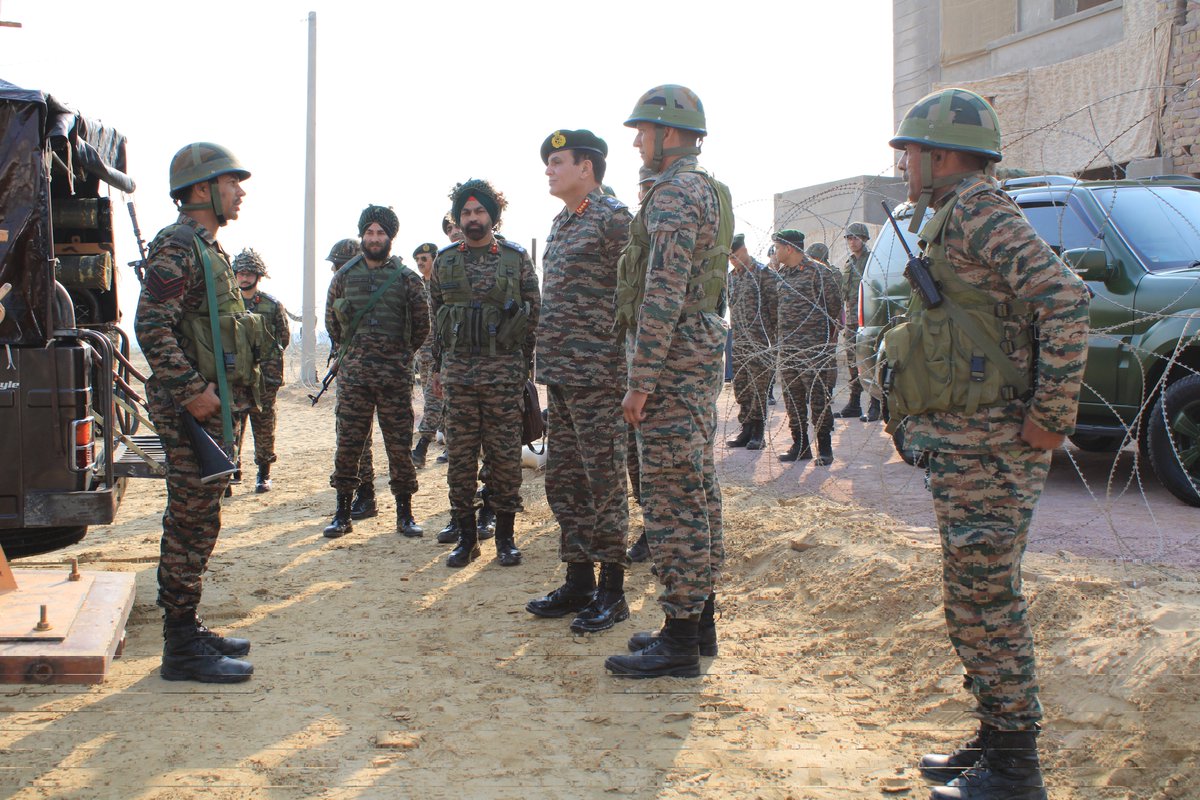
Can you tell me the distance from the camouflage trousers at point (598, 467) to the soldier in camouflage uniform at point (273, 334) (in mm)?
4117

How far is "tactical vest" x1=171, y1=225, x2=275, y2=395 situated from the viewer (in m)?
3.75

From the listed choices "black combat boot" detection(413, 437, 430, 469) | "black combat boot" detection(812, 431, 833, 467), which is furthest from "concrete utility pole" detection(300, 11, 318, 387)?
"black combat boot" detection(812, 431, 833, 467)

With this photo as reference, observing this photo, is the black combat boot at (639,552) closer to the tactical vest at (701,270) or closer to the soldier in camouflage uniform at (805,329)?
the tactical vest at (701,270)

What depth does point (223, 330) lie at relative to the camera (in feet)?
12.6

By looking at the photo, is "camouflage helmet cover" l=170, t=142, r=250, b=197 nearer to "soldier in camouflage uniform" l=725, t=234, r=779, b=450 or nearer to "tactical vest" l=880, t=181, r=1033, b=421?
"tactical vest" l=880, t=181, r=1033, b=421

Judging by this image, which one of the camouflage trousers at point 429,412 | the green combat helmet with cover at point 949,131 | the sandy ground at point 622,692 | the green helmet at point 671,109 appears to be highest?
the green helmet at point 671,109

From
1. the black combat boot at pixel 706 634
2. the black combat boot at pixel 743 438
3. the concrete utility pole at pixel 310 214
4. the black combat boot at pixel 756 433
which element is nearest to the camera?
the black combat boot at pixel 706 634

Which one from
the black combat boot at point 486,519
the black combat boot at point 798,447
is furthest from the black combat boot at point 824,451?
the black combat boot at point 486,519

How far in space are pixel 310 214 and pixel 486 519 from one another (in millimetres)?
15701

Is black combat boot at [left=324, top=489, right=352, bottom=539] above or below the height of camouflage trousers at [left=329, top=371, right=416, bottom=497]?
below

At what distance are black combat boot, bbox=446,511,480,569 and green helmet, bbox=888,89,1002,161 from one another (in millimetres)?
3507

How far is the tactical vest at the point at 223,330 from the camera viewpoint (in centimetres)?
375

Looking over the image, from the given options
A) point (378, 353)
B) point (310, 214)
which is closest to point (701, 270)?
point (378, 353)

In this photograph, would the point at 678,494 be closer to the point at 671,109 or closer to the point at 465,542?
the point at 671,109
